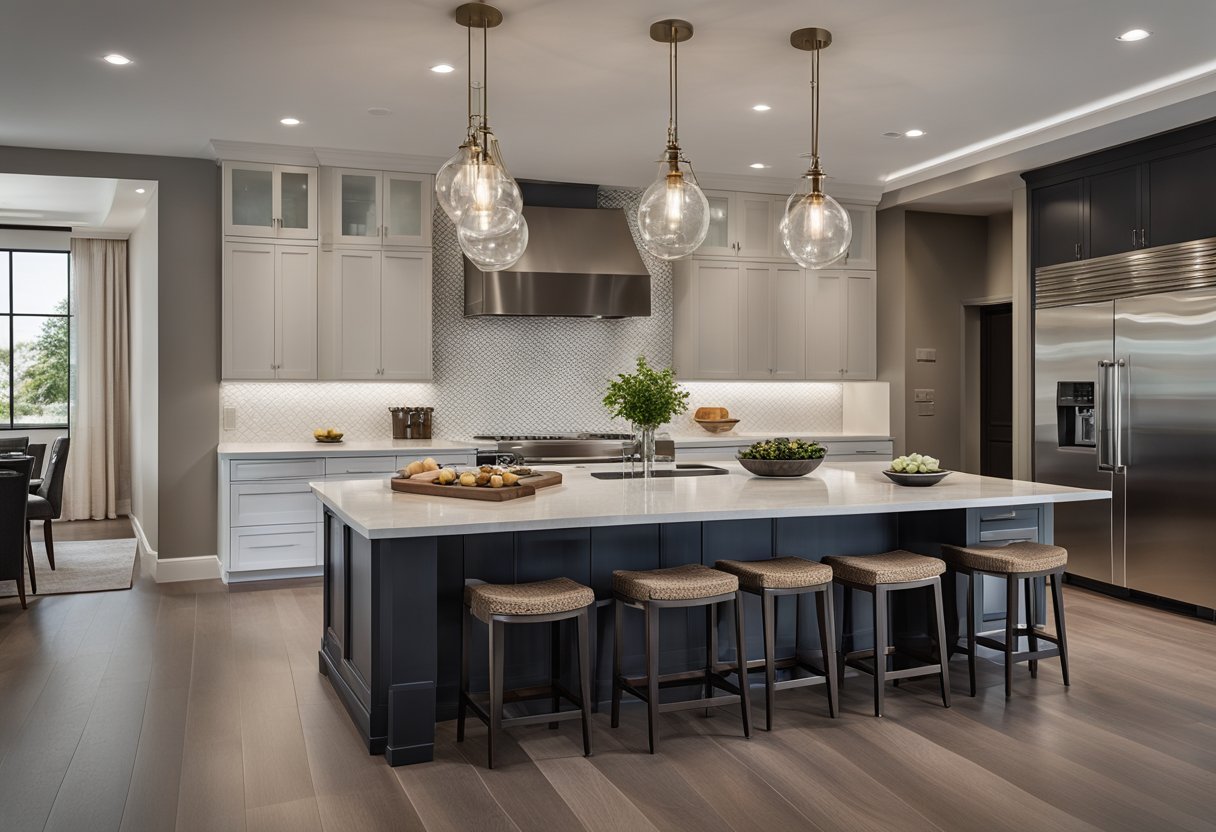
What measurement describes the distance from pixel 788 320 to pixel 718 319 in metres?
0.59

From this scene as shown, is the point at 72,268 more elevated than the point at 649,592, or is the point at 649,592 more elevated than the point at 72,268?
the point at 72,268

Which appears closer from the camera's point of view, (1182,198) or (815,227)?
(815,227)

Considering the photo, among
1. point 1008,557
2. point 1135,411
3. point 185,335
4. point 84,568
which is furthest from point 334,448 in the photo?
point 1135,411

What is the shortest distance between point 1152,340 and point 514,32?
3828 millimetres

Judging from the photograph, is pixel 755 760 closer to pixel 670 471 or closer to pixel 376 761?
pixel 376 761

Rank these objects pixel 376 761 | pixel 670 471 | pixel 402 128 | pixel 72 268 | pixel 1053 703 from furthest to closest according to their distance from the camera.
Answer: pixel 72 268 → pixel 402 128 → pixel 670 471 → pixel 1053 703 → pixel 376 761

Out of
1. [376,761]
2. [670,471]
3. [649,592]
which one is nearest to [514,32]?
[670,471]

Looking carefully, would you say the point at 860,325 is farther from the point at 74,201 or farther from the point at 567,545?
the point at 74,201

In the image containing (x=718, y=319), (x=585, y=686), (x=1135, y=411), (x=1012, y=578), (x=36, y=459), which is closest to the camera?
(x=585, y=686)

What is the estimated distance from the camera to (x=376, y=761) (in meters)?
3.24

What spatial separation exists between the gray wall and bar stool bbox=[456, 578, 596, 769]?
11.5 feet

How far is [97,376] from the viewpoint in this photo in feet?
29.9

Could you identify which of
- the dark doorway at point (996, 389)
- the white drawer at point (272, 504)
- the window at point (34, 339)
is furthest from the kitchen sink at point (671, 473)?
the window at point (34, 339)

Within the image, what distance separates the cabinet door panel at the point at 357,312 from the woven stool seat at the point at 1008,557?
3959 mm
